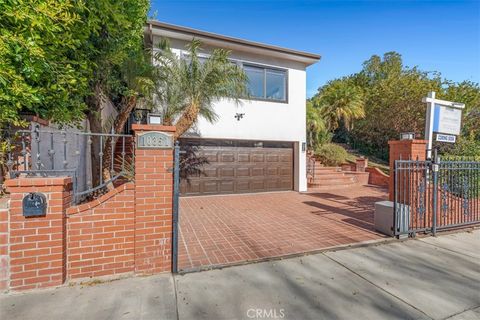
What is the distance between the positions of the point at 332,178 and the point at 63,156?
1080cm

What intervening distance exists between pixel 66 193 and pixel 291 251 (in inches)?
138

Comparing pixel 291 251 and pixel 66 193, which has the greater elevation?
pixel 66 193

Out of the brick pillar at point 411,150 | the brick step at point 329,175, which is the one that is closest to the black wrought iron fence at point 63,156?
the brick pillar at point 411,150

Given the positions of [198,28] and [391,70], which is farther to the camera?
[391,70]

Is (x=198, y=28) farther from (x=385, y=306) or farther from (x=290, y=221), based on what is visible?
(x=385, y=306)

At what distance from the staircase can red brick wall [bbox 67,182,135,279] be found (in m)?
9.35

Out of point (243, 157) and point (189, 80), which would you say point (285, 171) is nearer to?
point (243, 157)

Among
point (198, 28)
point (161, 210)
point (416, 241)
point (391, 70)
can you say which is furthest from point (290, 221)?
point (391, 70)

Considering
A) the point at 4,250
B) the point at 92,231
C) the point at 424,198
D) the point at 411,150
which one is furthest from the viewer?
the point at 411,150

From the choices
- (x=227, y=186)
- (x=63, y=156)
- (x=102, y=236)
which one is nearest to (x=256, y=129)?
(x=227, y=186)

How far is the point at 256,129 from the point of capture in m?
10.0

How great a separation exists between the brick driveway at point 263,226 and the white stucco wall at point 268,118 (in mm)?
2533

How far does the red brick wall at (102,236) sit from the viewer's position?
3053mm

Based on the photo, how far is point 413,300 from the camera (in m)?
2.82
